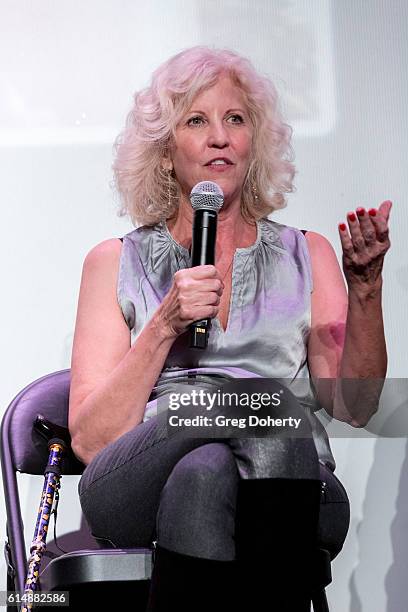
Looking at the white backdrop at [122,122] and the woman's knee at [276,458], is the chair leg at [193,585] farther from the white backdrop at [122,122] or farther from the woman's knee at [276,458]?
the white backdrop at [122,122]

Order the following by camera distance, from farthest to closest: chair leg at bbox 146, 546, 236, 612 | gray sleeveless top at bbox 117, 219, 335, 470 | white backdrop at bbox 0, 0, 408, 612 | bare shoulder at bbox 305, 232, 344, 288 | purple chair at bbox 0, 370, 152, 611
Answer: white backdrop at bbox 0, 0, 408, 612, bare shoulder at bbox 305, 232, 344, 288, gray sleeveless top at bbox 117, 219, 335, 470, purple chair at bbox 0, 370, 152, 611, chair leg at bbox 146, 546, 236, 612

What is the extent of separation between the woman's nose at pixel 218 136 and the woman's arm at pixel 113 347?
257 mm

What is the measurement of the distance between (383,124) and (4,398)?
976 mm

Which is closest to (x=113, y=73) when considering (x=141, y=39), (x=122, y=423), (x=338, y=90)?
(x=141, y=39)

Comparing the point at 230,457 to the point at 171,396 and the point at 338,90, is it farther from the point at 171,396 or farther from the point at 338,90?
the point at 338,90

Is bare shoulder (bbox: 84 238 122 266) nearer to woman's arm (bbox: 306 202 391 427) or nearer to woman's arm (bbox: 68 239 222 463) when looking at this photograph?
woman's arm (bbox: 68 239 222 463)

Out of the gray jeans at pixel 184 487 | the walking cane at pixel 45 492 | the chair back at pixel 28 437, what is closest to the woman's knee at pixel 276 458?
the gray jeans at pixel 184 487

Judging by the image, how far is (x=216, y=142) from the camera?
1.63 metres

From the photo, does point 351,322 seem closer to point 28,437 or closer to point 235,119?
point 235,119

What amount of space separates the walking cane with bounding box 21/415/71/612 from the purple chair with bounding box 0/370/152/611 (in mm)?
23

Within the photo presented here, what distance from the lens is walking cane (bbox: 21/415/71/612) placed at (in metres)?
1.42

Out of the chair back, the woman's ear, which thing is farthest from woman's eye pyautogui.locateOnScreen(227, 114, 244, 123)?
the chair back

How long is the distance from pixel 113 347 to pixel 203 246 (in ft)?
1.02

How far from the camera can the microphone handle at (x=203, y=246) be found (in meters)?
1.31
